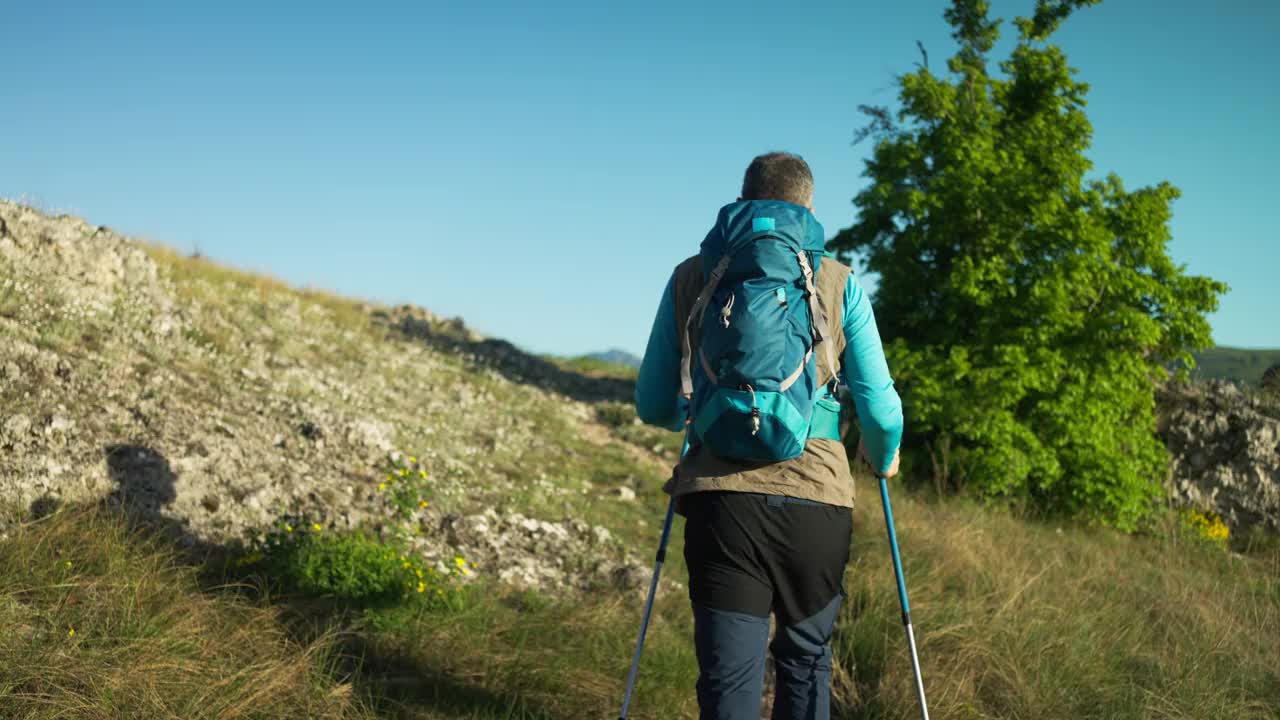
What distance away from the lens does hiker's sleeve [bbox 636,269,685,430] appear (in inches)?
129

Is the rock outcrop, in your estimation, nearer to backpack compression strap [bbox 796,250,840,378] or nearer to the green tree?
the green tree

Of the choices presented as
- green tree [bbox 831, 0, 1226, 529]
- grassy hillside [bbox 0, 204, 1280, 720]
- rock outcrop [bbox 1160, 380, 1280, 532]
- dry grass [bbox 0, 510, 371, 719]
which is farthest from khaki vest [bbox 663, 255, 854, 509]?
rock outcrop [bbox 1160, 380, 1280, 532]

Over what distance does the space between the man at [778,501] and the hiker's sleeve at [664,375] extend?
2 centimetres

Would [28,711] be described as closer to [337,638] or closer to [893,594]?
[337,638]

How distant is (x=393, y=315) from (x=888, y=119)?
12326mm

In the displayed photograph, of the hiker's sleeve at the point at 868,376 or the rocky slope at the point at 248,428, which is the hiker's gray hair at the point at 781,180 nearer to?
the hiker's sleeve at the point at 868,376

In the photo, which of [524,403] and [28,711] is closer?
[28,711]

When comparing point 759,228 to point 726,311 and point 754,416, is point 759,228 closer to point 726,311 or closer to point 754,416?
point 726,311

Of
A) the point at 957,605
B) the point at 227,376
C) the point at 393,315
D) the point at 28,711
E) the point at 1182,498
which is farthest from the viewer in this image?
the point at 393,315

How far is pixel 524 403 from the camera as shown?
1526 centimetres

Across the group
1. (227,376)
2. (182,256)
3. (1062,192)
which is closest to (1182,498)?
(1062,192)

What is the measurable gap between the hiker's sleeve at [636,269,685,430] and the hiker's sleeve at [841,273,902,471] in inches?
25.2

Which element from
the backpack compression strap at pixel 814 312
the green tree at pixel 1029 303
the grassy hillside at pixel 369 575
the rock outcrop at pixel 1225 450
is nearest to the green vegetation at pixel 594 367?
the green tree at pixel 1029 303

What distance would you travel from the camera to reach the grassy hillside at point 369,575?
457cm
